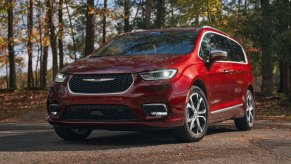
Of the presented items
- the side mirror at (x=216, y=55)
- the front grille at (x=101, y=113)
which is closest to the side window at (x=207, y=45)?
the side mirror at (x=216, y=55)

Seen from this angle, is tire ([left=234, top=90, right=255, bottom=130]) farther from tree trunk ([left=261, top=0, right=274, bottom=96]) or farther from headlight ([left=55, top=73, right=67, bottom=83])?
tree trunk ([left=261, top=0, right=274, bottom=96])

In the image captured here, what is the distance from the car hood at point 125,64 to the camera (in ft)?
22.2

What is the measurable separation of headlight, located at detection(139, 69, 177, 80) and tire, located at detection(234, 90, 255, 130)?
10.9ft

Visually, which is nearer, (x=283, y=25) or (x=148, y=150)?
(x=148, y=150)

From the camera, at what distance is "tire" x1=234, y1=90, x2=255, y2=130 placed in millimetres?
9727

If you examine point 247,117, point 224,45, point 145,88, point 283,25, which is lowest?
point 247,117

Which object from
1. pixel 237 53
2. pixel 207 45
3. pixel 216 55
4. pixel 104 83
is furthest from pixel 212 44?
pixel 104 83

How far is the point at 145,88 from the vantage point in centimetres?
668

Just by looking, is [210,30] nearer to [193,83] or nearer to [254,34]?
[193,83]

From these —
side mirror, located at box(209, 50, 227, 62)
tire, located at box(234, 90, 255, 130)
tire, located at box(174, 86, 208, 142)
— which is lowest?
tire, located at box(234, 90, 255, 130)

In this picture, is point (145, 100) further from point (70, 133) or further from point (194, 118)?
point (70, 133)

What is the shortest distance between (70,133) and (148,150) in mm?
1759

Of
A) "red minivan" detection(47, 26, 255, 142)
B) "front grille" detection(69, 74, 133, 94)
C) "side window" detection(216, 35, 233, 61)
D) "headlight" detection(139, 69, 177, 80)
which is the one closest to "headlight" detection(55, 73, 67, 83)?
"red minivan" detection(47, 26, 255, 142)

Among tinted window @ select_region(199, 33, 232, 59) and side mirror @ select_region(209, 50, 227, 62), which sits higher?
tinted window @ select_region(199, 33, 232, 59)
